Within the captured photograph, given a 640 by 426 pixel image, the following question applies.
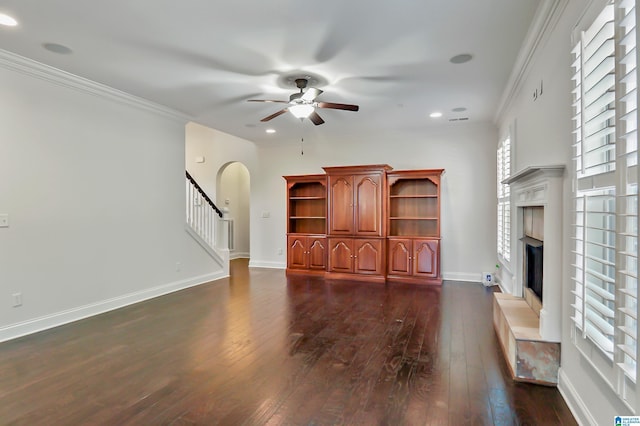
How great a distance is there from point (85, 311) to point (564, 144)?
5093 mm

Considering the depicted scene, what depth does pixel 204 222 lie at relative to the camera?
6535 mm

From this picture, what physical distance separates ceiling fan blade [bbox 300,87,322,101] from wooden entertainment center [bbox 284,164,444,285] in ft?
8.82

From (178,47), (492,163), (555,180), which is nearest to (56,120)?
(178,47)

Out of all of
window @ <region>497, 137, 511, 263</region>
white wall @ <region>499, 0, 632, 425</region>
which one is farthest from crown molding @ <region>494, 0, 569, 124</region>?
window @ <region>497, 137, 511, 263</region>

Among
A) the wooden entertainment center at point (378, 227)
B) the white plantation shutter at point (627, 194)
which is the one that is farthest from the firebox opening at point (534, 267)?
the wooden entertainment center at point (378, 227)

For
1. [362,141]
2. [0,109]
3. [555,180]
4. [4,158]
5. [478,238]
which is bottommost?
[478,238]

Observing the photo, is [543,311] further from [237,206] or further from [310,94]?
[237,206]

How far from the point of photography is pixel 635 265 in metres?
1.50

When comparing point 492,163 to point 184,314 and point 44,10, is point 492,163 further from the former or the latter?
point 44,10

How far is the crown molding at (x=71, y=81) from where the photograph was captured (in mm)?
3520

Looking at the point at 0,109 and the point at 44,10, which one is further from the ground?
the point at 44,10

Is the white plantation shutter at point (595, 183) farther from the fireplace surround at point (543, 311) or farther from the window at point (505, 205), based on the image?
the window at point (505, 205)

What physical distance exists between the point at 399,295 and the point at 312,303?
140 cm

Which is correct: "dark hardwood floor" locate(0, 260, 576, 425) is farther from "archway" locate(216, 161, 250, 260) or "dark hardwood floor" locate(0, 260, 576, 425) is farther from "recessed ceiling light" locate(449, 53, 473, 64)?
"archway" locate(216, 161, 250, 260)
